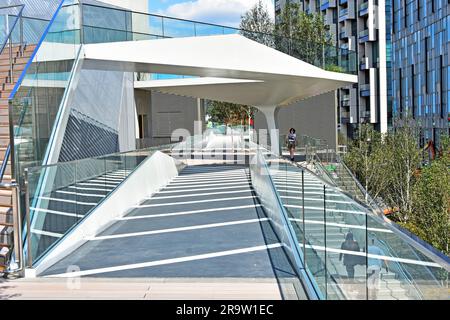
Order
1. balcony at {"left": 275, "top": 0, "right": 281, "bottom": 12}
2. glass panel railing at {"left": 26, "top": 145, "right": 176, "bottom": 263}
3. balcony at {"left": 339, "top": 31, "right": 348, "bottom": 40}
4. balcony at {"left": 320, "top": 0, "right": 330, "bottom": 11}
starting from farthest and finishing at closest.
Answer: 1. balcony at {"left": 275, "top": 0, "right": 281, "bottom": 12}
2. balcony at {"left": 320, "top": 0, "right": 330, "bottom": 11}
3. balcony at {"left": 339, "top": 31, "right": 348, "bottom": 40}
4. glass panel railing at {"left": 26, "top": 145, "right": 176, "bottom": 263}

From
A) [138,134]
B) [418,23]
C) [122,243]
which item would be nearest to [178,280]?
[122,243]

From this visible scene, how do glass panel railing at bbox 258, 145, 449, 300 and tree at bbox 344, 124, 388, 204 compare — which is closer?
glass panel railing at bbox 258, 145, 449, 300

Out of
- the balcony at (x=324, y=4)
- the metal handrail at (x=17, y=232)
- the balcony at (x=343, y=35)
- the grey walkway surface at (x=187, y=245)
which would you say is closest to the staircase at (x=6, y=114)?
the metal handrail at (x=17, y=232)

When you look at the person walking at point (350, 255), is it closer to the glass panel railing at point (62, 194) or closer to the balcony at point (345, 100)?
the glass panel railing at point (62, 194)

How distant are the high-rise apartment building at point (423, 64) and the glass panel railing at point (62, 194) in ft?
99.7

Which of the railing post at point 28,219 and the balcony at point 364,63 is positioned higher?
the balcony at point 364,63

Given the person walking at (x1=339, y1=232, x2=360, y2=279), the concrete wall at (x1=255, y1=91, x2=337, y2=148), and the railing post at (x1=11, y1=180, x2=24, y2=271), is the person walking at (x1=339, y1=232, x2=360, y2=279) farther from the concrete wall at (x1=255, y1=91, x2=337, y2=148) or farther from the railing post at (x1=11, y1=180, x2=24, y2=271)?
the concrete wall at (x1=255, y1=91, x2=337, y2=148)

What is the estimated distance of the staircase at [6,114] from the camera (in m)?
7.38

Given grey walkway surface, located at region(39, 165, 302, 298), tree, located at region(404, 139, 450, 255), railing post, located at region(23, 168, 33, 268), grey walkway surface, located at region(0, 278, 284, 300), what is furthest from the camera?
tree, located at region(404, 139, 450, 255)

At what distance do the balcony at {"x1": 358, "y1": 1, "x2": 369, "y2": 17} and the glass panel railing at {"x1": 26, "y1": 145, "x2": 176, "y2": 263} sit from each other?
60.9 meters

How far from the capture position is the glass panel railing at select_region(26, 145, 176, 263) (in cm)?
770

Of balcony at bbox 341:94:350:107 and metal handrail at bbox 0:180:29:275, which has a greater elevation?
balcony at bbox 341:94:350:107

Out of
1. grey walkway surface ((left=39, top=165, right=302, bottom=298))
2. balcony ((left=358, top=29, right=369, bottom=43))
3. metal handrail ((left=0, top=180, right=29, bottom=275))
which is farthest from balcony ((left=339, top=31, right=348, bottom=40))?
metal handrail ((left=0, top=180, right=29, bottom=275))

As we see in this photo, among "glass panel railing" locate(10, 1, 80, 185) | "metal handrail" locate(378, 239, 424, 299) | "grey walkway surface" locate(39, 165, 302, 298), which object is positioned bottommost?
"grey walkway surface" locate(39, 165, 302, 298)
